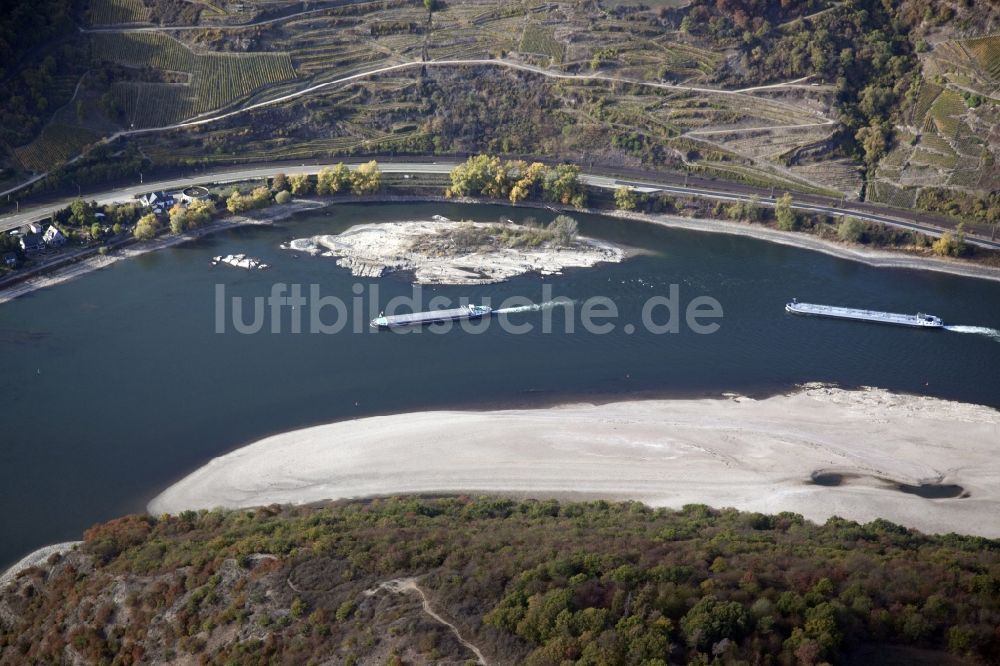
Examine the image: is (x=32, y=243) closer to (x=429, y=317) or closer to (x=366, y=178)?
(x=366, y=178)

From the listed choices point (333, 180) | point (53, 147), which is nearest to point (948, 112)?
point (333, 180)

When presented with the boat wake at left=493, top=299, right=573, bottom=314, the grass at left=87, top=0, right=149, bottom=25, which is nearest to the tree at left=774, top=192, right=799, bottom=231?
the boat wake at left=493, top=299, right=573, bottom=314

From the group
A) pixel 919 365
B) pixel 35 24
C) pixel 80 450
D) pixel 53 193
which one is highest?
pixel 35 24

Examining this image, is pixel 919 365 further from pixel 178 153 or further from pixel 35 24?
pixel 35 24

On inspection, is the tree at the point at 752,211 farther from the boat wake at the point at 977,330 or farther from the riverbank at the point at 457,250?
the boat wake at the point at 977,330

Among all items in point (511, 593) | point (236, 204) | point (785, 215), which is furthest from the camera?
point (236, 204)

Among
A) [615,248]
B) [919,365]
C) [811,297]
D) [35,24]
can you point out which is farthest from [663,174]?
[35,24]

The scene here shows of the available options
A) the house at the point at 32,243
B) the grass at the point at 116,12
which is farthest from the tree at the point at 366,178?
the grass at the point at 116,12
